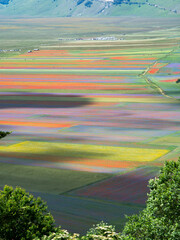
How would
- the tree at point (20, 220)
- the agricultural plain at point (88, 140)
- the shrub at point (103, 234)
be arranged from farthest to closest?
the agricultural plain at point (88, 140) → the tree at point (20, 220) → the shrub at point (103, 234)

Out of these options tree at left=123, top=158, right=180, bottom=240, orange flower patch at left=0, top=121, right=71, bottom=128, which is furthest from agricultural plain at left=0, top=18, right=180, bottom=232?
tree at left=123, top=158, right=180, bottom=240

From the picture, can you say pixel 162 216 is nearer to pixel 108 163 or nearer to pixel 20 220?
pixel 20 220

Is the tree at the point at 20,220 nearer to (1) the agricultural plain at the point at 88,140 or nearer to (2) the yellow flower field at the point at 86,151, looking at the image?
(1) the agricultural plain at the point at 88,140

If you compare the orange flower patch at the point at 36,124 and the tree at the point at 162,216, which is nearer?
the tree at the point at 162,216

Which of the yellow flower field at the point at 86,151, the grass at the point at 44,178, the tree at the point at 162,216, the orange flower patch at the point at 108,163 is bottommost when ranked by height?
the tree at the point at 162,216

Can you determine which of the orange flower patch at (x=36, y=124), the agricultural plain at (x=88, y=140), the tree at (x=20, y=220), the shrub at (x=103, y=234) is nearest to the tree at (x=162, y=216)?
the shrub at (x=103, y=234)

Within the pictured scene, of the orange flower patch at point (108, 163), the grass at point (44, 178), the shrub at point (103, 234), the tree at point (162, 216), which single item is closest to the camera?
the tree at point (162, 216)

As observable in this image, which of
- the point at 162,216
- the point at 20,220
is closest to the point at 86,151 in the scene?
the point at 20,220

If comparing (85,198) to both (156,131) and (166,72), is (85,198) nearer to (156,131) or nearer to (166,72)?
(156,131)
